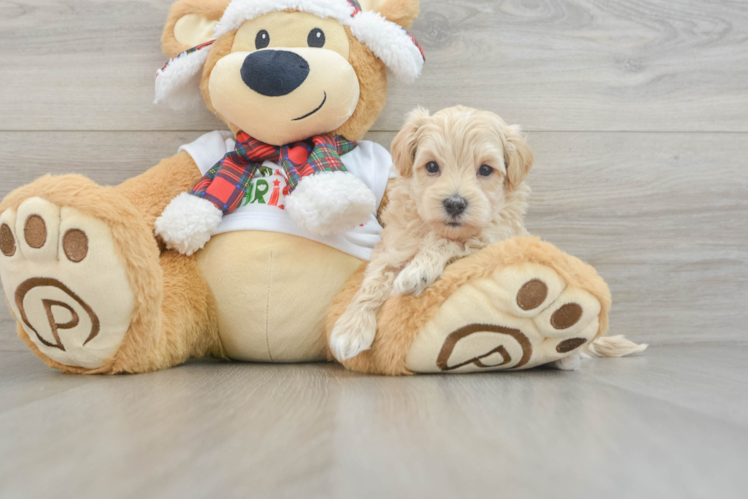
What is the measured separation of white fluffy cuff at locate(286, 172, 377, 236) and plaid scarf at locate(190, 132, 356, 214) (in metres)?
0.04

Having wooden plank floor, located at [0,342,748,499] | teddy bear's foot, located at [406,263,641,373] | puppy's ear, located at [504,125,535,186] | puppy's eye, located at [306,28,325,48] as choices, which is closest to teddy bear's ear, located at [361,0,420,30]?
puppy's eye, located at [306,28,325,48]

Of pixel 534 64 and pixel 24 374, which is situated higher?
pixel 534 64

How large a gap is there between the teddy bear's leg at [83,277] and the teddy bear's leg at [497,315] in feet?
1.27

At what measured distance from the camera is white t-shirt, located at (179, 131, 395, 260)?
98 centimetres

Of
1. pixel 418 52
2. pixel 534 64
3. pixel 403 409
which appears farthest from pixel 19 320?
pixel 534 64

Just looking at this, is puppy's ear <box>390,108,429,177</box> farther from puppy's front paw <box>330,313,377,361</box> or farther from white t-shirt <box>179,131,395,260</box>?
puppy's front paw <box>330,313,377,361</box>

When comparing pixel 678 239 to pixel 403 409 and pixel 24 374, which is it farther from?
pixel 24 374

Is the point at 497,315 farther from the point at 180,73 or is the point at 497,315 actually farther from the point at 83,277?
the point at 180,73

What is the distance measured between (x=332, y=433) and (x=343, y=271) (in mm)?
475

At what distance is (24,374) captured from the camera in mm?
910

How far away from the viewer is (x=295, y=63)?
927 millimetres

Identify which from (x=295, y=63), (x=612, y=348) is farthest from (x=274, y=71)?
(x=612, y=348)

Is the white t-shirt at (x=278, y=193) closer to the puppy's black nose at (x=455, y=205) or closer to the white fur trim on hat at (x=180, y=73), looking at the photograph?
the white fur trim on hat at (x=180, y=73)

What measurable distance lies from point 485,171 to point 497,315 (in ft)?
0.77
